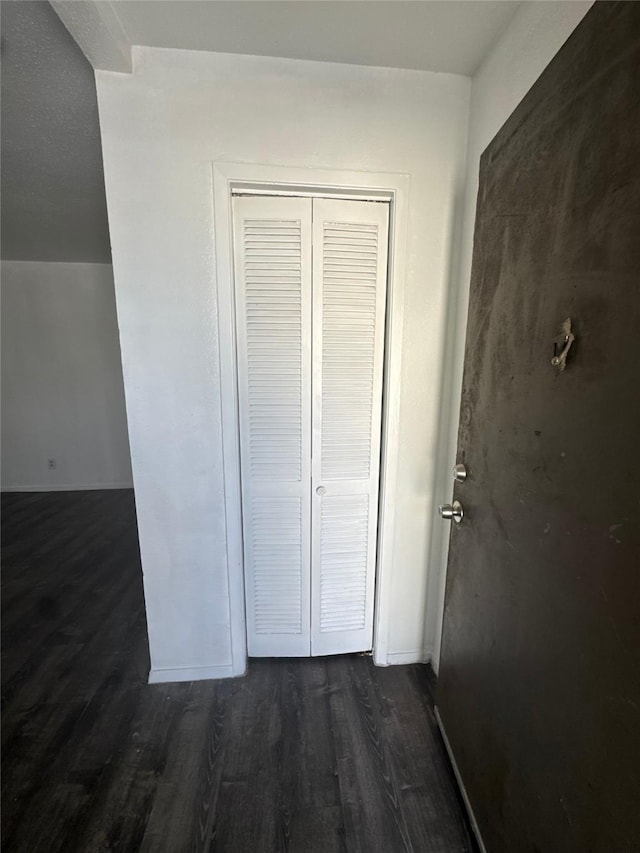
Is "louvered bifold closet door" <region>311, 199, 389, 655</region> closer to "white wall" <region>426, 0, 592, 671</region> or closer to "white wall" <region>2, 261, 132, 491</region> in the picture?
"white wall" <region>426, 0, 592, 671</region>

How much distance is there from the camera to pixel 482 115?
1170 mm

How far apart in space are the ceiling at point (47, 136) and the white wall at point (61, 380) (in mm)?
545

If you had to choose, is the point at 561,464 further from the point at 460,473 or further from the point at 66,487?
the point at 66,487

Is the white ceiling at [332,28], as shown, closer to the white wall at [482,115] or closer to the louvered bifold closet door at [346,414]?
the white wall at [482,115]

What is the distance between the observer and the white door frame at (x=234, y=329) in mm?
1217

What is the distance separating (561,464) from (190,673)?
5.57ft

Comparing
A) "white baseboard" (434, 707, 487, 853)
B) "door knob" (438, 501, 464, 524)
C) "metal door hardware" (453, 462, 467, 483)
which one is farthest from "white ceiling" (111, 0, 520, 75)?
"white baseboard" (434, 707, 487, 853)

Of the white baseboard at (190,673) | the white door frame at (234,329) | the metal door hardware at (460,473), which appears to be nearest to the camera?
the metal door hardware at (460,473)

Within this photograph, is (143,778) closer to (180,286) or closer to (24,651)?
(24,651)

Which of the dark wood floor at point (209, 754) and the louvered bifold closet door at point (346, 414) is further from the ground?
the louvered bifold closet door at point (346, 414)

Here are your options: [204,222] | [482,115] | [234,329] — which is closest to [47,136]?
[204,222]

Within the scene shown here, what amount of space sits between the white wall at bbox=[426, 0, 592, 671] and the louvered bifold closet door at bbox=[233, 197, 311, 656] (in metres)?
0.57

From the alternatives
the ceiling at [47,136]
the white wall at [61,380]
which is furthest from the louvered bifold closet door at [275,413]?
the white wall at [61,380]

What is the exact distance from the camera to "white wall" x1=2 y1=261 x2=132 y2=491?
3576 mm
